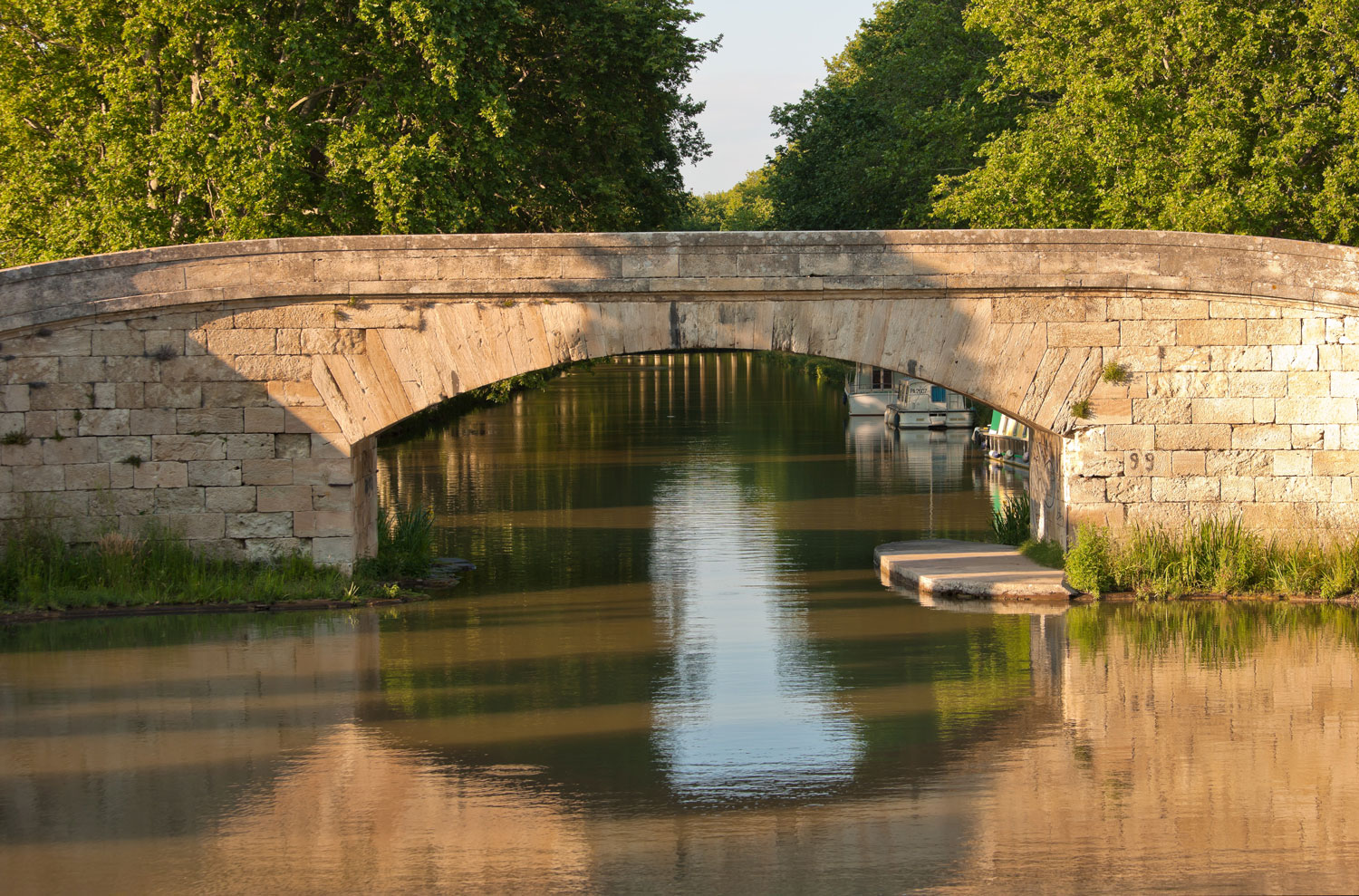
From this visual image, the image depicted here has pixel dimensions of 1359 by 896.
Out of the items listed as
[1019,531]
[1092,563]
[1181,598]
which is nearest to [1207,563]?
[1181,598]

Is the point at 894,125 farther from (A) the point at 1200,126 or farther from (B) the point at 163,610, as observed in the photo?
(B) the point at 163,610

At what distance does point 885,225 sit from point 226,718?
2447 cm

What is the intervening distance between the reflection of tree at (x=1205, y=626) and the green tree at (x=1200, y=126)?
875 cm

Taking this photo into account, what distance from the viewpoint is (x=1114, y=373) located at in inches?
549

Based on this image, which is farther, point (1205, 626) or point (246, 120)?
point (246, 120)

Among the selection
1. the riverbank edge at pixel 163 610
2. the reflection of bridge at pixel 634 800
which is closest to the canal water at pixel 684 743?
the reflection of bridge at pixel 634 800

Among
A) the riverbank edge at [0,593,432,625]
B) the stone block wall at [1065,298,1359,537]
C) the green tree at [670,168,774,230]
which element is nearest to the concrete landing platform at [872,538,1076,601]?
the stone block wall at [1065,298,1359,537]

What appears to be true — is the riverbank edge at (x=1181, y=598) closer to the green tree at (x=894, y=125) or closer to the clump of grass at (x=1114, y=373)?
the clump of grass at (x=1114, y=373)

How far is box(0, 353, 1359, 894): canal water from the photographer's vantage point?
24.4ft

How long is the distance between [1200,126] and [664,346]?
11487 millimetres

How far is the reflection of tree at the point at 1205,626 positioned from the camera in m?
12.0

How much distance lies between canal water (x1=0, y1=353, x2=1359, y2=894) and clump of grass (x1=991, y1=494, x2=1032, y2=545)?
2.20 metres

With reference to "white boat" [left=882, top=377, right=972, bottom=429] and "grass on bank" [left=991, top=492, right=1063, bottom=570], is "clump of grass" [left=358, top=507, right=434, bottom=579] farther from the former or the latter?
"white boat" [left=882, top=377, right=972, bottom=429]

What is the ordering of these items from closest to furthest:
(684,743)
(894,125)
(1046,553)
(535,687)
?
1. (684,743)
2. (535,687)
3. (1046,553)
4. (894,125)
